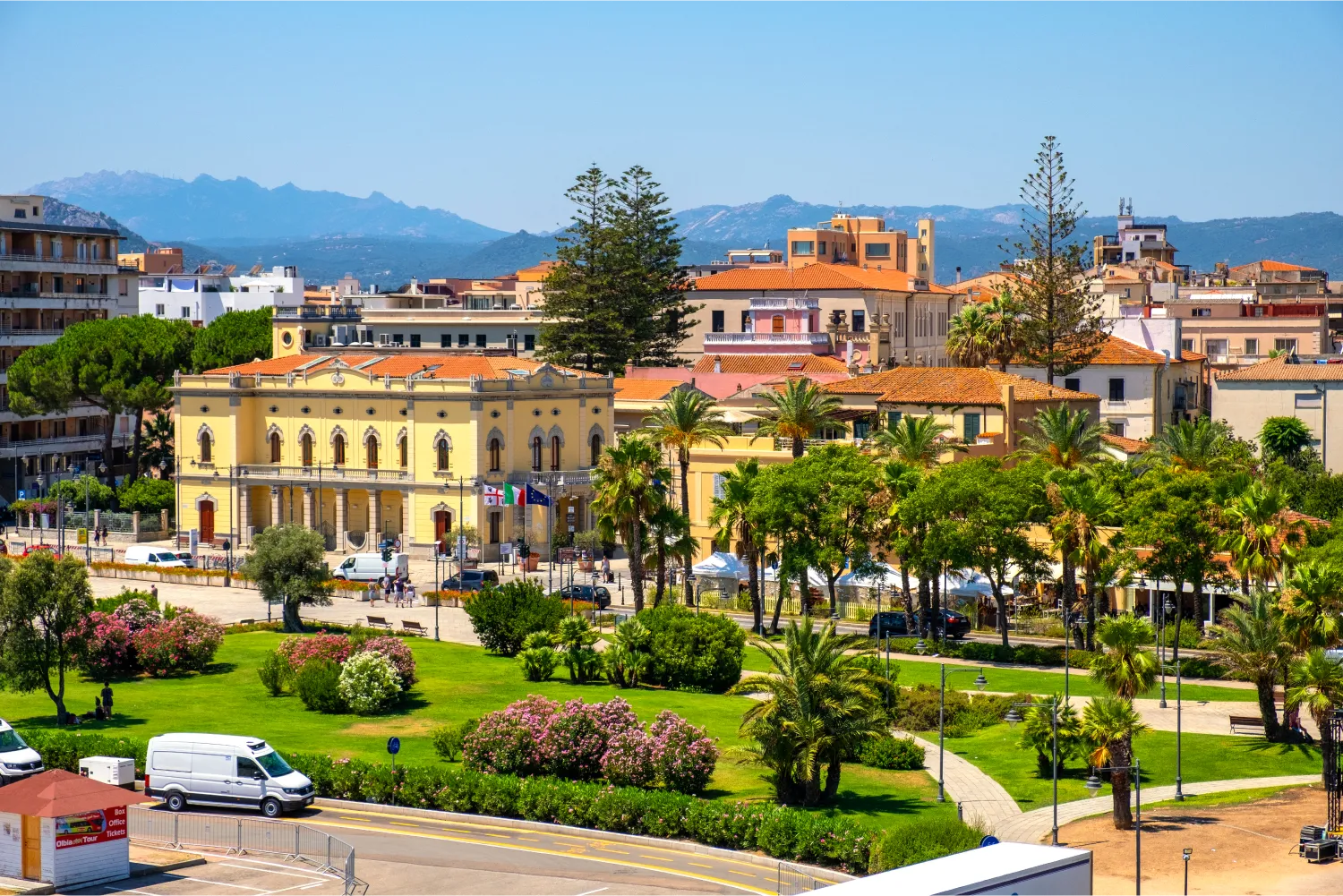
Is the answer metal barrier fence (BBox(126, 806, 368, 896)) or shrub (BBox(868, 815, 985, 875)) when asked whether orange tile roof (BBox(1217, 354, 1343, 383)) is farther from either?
metal barrier fence (BBox(126, 806, 368, 896))

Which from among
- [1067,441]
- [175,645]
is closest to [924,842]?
[175,645]

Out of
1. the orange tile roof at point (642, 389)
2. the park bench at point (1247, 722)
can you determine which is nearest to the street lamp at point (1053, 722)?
the park bench at point (1247, 722)

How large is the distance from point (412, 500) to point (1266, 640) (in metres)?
49.5

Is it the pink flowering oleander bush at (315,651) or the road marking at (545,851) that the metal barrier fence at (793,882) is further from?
the pink flowering oleander bush at (315,651)

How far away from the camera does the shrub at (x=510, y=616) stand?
203 ft

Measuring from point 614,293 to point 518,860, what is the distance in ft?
259

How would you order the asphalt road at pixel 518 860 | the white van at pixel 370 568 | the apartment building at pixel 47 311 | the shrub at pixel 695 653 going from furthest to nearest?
1. the apartment building at pixel 47 311
2. the white van at pixel 370 568
3. the shrub at pixel 695 653
4. the asphalt road at pixel 518 860

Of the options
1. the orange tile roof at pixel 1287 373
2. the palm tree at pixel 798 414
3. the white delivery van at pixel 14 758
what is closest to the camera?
the white delivery van at pixel 14 758

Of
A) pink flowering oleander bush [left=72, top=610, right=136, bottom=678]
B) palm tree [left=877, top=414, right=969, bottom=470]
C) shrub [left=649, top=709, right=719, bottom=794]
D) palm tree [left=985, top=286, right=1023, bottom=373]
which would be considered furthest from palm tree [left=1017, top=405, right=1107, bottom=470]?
pink flowering oleander bush [left=72, top=610, right=136, bottom=678]

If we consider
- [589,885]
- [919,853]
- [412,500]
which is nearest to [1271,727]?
[919,853]

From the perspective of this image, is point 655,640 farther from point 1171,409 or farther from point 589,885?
point 1171,409

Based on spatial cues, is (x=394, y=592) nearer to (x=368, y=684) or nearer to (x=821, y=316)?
(x=368, y=684)

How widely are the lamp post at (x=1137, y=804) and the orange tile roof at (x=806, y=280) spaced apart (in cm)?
7346

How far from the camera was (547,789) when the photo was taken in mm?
40250
